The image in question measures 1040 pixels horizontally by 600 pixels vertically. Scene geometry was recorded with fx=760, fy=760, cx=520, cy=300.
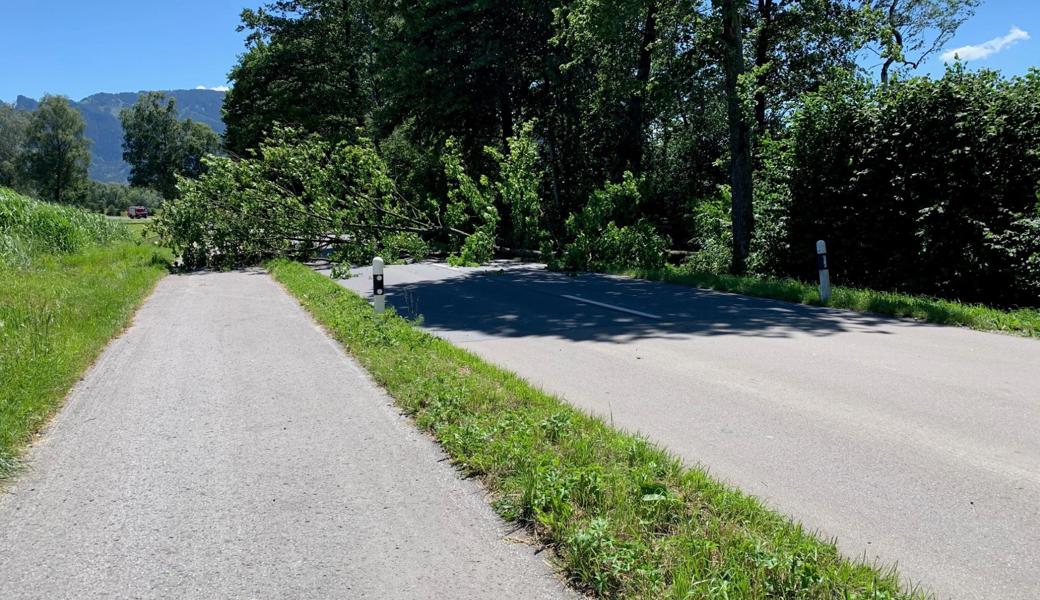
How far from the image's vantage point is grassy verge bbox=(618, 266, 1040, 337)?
31.1ft

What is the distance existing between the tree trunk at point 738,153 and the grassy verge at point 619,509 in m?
11.9

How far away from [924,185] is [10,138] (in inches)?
5830

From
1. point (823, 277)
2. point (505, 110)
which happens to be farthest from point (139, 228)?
point (823, 277)

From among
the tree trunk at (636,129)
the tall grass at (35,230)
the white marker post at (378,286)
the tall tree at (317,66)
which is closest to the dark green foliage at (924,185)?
the tree trunk at (636,129)

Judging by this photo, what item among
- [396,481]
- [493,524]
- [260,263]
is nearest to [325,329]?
[396,481]

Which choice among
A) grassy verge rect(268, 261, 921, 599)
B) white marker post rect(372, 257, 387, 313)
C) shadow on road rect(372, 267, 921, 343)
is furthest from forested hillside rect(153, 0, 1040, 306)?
grassy verge rect(268, 261, 921, 599)

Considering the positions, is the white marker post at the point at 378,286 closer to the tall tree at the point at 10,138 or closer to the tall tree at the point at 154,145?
the tall tree at the point at 154,145

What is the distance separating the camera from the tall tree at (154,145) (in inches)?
4141

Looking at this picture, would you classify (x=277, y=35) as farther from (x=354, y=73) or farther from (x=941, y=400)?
(x=941, y=400)

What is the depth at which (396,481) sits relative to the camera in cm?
467

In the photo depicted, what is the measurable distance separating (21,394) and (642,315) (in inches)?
301

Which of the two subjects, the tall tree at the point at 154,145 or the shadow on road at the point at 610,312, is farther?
the tall tree at the point at 154,145

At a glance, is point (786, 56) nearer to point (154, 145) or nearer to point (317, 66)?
point (317, 66)

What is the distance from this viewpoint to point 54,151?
98.6 meters
